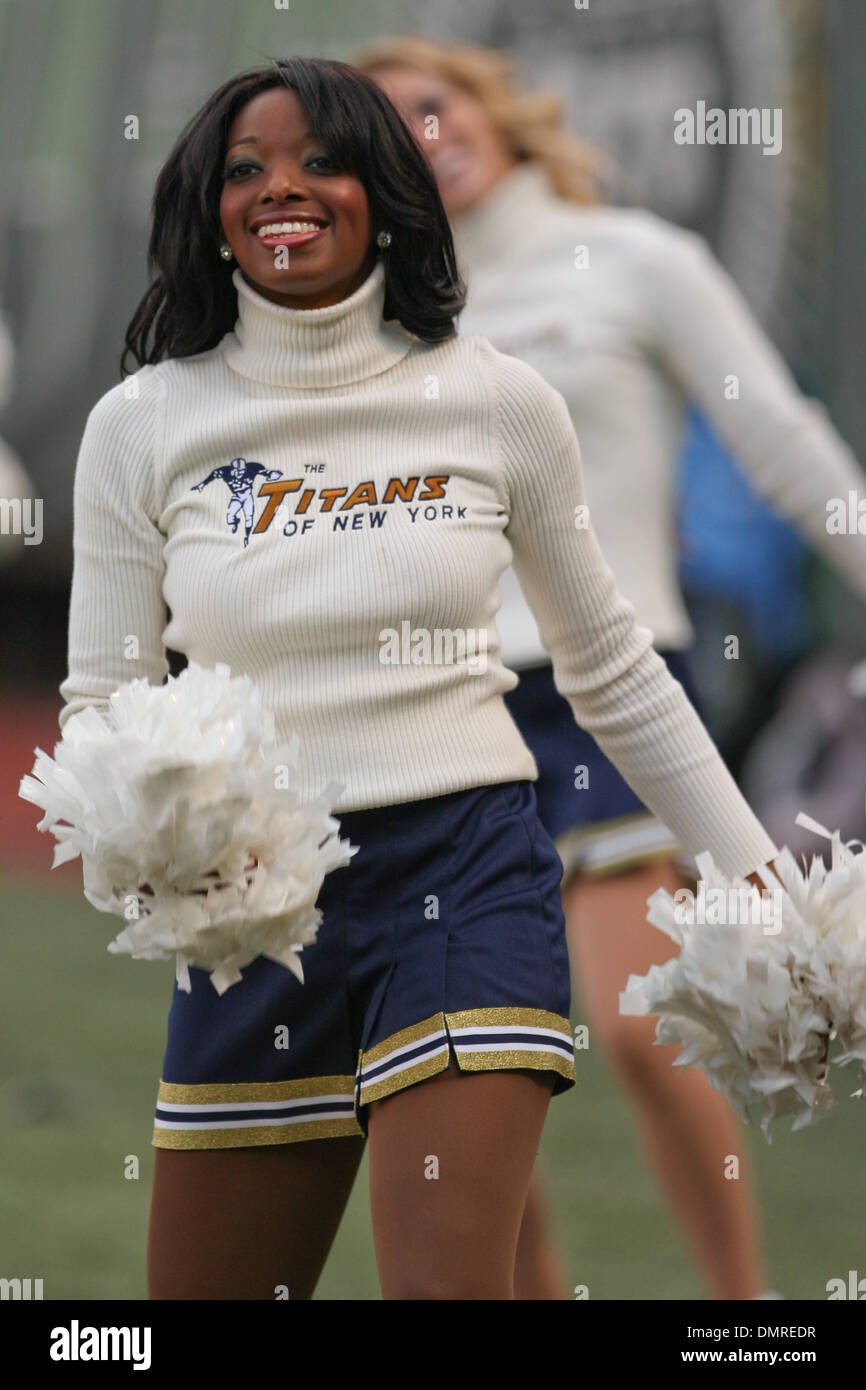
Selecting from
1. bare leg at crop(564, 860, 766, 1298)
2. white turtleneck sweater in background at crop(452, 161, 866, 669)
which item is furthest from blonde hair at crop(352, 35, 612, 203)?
bare leg at crop(564, 860, 766, 1298)

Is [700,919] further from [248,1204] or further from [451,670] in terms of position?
[248,1204]

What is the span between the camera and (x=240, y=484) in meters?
2.52

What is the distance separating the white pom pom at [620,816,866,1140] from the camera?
7.86ft

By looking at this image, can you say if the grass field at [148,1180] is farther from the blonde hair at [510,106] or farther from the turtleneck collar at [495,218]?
the blonde hair at [510,106]

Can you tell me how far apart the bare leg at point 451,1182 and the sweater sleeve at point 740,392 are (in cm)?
172

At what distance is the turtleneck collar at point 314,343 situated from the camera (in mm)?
2574

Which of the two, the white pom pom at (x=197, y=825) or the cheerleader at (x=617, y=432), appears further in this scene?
the cheerleader at (x=617, y=432)

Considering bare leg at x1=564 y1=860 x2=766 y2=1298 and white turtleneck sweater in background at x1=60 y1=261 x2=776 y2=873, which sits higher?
white turtleneck sweater in background at x1=60 y1=261 x2=776 y2=873

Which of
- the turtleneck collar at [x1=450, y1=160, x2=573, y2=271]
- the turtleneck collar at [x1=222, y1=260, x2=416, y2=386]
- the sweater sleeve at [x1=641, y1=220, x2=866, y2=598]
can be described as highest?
the turtleneck collar at [x1=450, y1=160, x2=573, y2=271]

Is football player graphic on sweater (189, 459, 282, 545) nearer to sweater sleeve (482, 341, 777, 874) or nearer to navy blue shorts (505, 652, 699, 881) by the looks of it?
sweater sleeve (482, 341, 777, 874)

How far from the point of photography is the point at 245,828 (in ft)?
7.29

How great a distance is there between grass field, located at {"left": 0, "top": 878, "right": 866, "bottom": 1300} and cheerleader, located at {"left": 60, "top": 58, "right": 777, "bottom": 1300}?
168cm

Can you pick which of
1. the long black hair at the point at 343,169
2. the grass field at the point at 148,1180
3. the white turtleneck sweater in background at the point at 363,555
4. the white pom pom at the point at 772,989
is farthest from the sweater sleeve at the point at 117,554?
the grass field at the point at 148,1180
